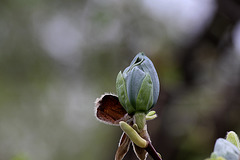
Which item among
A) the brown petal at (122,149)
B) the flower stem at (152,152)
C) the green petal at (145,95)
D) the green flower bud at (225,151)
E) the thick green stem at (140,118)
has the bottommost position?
the green flower bud at (225,151)

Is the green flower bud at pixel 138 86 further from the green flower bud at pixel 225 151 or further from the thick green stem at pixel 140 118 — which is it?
the green flower bud at pixel 225 151

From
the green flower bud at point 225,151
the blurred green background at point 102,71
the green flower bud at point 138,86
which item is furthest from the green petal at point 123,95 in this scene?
the blurred green background at point 102,71

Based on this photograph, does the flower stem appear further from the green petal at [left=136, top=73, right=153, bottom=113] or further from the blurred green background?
the blurred green background

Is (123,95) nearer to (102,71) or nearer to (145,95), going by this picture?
(145,95)

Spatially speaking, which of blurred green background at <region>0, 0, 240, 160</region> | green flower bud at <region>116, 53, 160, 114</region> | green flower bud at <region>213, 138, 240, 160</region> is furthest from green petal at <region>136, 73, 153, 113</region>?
blurred green background at <region>0, 0, 240, 160</region>

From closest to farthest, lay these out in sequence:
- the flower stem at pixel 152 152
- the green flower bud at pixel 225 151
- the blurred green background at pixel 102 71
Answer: the green flower bud at pixel 225 151, the flower stem at pixel 152 152, the blurred green background at pixel 102 71

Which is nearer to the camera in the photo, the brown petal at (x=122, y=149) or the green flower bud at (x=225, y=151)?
the green flower bud at (x=225, y=151)
